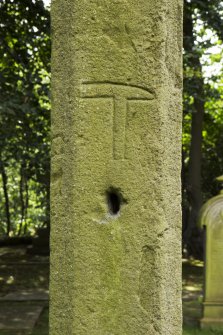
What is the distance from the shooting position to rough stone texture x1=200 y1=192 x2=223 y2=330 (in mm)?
7754

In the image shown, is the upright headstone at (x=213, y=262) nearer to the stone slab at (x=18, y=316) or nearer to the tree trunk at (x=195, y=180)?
the stone slab at (x=18, y=316)

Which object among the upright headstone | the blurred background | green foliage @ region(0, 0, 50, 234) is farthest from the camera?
green foliage @ region(0, 0, 50, 234)

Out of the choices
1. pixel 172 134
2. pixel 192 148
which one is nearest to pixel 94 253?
pixel 172 134

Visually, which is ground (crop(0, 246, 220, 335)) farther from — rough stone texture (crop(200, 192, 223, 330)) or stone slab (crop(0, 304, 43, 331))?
rough stone texture (crop(200, 192, 223, 330))

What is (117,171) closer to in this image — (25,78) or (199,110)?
(25,78)

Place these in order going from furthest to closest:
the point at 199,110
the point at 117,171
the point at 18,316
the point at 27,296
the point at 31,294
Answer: the point at 199,110, the point at 31,294, the point at 27,296, the point at 18,316, the point at 117,171

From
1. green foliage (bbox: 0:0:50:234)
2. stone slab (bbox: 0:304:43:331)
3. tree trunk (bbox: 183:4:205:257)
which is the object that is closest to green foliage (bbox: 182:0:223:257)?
tree trunk (bbox: 183:4:205:257)

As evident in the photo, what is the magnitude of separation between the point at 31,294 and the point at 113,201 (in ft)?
21.0

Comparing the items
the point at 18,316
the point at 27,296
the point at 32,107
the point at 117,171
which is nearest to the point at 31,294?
the point at 27,296

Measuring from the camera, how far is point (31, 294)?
9.30m

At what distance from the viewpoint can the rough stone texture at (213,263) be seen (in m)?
7.75

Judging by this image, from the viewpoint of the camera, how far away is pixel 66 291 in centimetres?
330

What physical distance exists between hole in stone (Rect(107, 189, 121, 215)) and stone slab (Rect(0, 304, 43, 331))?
162 inches

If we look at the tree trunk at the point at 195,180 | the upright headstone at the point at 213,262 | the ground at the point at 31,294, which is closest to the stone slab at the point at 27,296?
the ground at the point at 31,294
